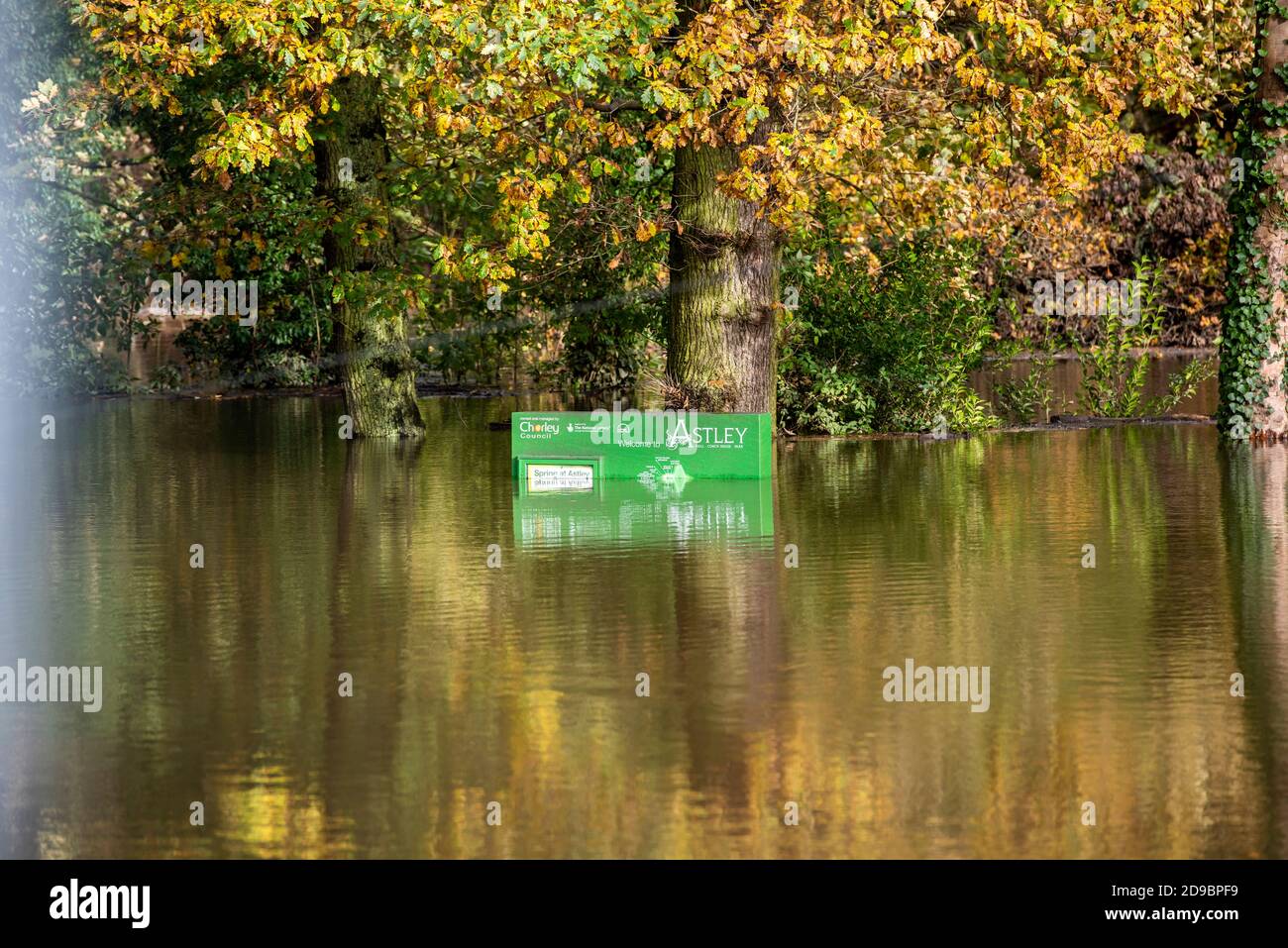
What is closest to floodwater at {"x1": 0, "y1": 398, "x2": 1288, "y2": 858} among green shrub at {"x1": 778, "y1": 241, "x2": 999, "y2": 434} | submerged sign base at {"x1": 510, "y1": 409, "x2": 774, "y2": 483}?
submerged sign base at {"x1": 510, "y1": 409, "x2": 774, "y2": 483}

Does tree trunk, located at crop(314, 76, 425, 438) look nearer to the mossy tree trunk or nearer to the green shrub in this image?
the mossy tree trunk

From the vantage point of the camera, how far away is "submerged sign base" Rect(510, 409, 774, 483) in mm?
20078

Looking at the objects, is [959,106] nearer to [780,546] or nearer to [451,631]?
[780,546]

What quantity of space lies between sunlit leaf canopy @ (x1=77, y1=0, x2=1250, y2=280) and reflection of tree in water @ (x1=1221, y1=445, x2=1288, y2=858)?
3.58 m

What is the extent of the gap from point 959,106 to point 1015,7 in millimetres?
4567

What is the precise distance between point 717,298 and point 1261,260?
5.85 meters

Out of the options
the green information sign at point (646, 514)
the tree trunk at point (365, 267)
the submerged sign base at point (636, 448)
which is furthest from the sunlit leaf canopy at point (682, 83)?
the green information sign at point (646, 514)

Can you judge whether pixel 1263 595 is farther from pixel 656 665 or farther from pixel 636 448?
pixel 636 448

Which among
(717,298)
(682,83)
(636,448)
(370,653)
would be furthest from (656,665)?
(717,298)

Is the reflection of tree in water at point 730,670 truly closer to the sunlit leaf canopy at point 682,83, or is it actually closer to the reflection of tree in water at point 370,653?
the reflection of tree in water at point 370,653

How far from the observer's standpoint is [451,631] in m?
12.4

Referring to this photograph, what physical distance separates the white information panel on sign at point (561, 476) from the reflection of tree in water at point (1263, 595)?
5.62 metres

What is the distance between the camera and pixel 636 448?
20203 millimetres

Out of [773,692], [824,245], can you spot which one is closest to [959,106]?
[824,245]
